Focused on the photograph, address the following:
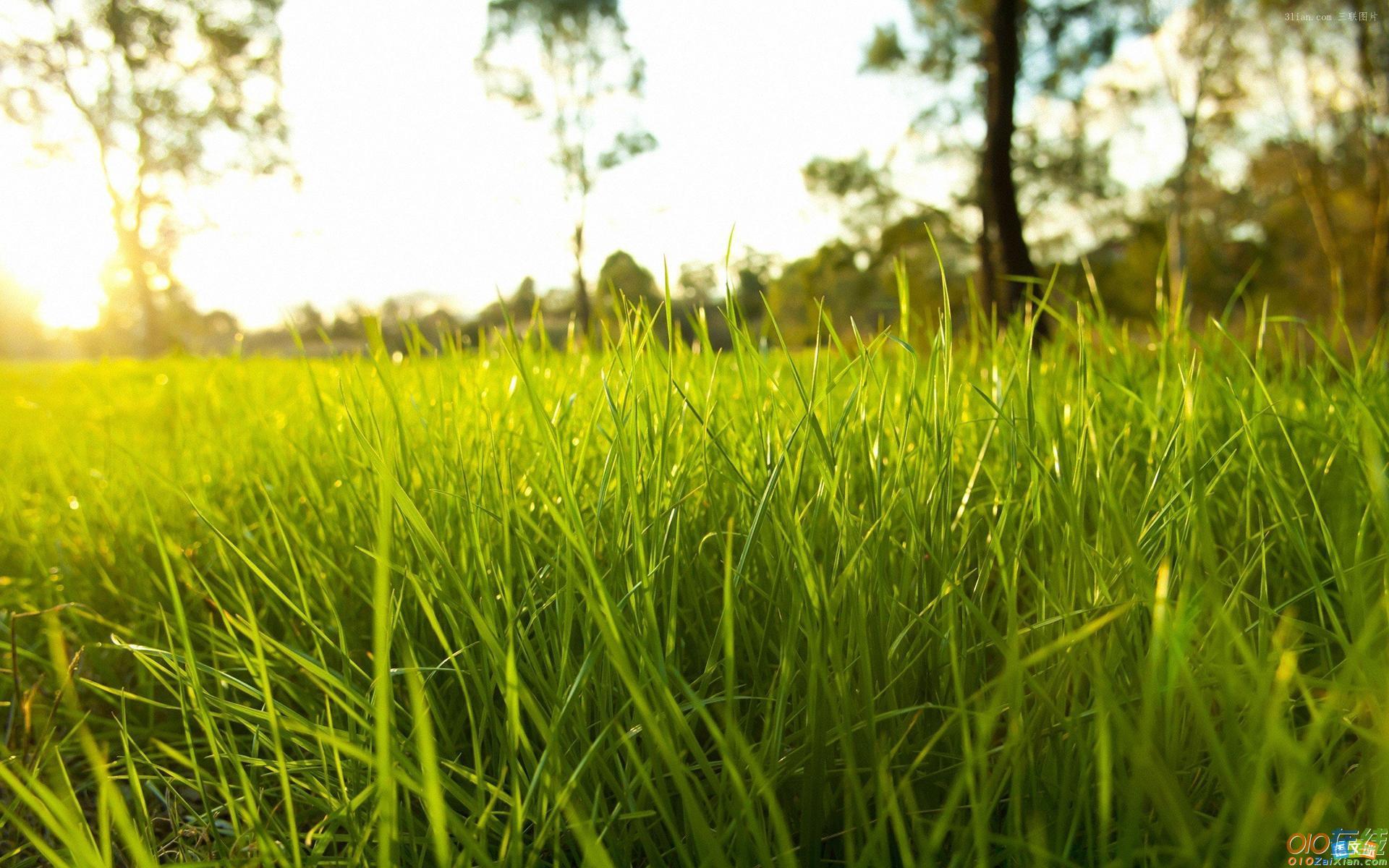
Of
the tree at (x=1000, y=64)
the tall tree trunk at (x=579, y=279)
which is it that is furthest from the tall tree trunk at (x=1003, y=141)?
the tall tree trunk at (x=579, y=279)

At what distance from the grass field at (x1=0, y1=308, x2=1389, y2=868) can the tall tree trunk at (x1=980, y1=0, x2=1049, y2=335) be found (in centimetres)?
446

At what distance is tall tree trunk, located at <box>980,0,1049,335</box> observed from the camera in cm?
530

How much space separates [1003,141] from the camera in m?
5.50

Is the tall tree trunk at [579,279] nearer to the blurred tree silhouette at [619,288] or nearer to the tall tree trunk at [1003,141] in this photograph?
the tall tree trunk at [1003,141]

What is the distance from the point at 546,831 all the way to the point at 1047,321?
5.10 metres

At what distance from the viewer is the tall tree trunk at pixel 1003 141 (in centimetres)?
530

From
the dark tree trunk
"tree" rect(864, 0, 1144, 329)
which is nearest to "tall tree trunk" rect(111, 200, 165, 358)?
the dark tree trunk

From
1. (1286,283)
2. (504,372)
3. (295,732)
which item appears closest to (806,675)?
(295,732)

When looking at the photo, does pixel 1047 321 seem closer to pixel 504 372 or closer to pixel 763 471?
pixel 504 372

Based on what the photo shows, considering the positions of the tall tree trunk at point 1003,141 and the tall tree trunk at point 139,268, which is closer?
the tall tree trunk at point 1003,141

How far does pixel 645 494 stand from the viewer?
71 centimetres

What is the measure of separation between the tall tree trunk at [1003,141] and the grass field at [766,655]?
14.6ft

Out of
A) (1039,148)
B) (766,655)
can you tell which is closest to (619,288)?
(766,655)

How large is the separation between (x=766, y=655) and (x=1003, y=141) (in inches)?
224
